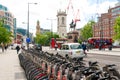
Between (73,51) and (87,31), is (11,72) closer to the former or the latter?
(73,51)

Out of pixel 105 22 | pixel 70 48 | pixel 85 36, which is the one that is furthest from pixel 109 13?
pixel 70 48

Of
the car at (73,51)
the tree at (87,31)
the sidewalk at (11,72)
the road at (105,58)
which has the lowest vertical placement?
the road at (105,58)

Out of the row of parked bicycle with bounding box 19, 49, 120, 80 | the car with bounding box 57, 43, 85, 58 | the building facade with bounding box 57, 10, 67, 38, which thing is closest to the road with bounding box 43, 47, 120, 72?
the car with bounding box 57, 43, 85, 58

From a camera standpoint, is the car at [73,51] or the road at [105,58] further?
the car at [73,51]

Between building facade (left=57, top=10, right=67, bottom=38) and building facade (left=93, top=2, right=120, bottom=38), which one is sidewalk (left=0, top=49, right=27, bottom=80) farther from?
building facade (left=57, top=10, right=67, bottom=38)

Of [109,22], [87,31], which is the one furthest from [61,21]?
[109,22]

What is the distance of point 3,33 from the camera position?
58750 millimetres

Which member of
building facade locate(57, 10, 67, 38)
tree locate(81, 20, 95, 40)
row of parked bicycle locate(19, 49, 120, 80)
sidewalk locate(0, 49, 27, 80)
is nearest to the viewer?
row of parked bicycle locate(19, 49, 120, 80)

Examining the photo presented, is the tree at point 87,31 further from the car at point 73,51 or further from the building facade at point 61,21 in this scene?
the car at point 73,51

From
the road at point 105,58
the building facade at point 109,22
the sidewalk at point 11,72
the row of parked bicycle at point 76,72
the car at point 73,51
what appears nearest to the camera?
the row of parked bicycle at point 76,72

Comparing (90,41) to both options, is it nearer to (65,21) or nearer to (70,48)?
(70,48)

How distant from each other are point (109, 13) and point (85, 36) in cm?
1456

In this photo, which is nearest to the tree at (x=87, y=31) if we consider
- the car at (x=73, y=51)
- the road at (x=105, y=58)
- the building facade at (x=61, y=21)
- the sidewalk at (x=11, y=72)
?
the building facade at (x=61, y=21)

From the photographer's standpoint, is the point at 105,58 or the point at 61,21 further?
the point at 61,21
